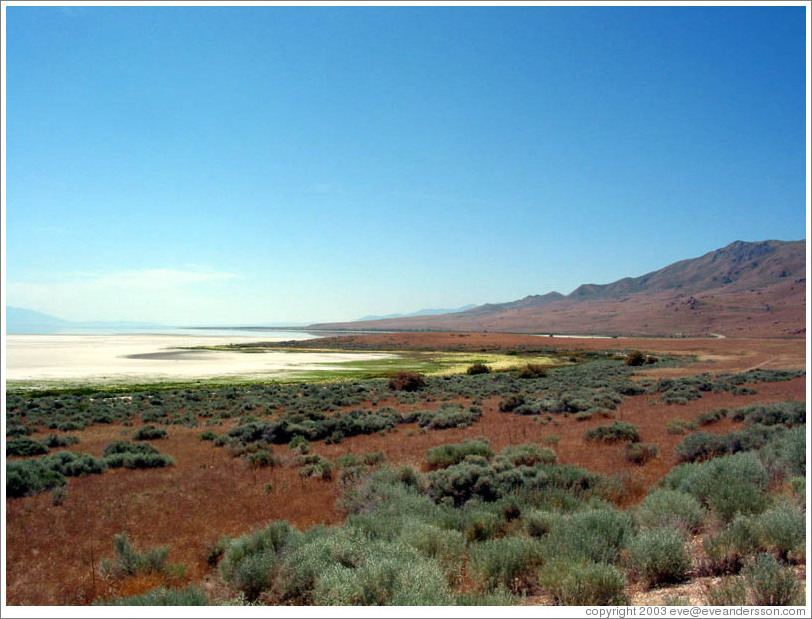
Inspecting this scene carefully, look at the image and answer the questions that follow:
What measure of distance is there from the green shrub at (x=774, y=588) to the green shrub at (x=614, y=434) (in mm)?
11196

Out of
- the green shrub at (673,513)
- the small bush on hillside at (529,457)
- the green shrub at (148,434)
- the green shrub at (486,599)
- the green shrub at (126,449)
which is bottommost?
the green shrub at (148,434)

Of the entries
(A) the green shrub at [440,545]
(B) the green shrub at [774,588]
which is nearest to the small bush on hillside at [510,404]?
(A) the green shrub at [440,545]

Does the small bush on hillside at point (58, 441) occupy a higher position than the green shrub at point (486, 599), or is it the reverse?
the green shrub at point (486, 599)

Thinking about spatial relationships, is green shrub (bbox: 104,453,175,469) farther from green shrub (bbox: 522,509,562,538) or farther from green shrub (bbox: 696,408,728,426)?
green shrub (bbox: 696,408,728,426)

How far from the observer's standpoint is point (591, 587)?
4.55 metres

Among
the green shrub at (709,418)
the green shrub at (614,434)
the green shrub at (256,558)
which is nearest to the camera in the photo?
the green shrub at (256,558)

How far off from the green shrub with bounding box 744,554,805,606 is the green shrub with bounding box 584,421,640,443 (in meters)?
11.2

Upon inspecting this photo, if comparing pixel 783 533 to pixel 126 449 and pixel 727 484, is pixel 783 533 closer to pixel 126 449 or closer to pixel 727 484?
pixel 727 484

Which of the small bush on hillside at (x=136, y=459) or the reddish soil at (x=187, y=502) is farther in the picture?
the small bush on hillside at (x=136, y=459)

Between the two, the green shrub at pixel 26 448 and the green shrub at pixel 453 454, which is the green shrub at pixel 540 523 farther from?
the green shrub at pixel 26 448

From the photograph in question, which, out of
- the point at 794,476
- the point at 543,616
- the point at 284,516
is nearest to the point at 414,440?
the point at 284,516

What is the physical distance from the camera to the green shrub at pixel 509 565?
17.1ft

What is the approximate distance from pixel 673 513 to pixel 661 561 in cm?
193

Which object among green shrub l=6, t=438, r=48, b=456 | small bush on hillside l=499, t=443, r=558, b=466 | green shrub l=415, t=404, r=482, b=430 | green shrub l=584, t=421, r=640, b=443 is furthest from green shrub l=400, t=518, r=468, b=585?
green shrub l=6, t=438, r=48, b=456
